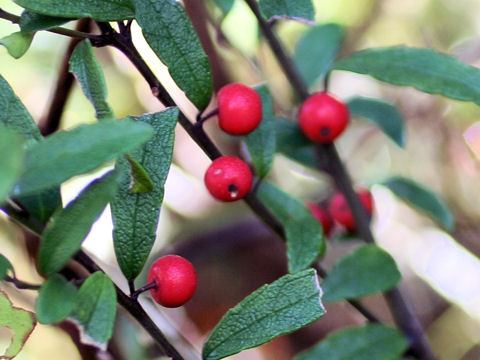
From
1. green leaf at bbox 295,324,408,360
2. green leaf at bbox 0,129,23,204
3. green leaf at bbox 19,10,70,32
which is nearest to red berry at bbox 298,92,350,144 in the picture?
green leaf at bbox 295,324,408,360

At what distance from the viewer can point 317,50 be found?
110 centimetres

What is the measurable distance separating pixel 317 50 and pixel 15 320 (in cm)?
69

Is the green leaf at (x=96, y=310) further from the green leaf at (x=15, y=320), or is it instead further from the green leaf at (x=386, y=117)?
the green leaf at (x=386, y=117)

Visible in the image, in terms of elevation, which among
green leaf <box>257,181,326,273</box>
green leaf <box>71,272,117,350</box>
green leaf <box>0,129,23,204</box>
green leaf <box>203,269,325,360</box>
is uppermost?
green leaf <box>0,129,23,204</box>

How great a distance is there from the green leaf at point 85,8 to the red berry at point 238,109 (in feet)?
0.56

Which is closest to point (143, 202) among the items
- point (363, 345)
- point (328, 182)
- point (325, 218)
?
point (363, 345)

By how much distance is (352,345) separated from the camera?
877 mm

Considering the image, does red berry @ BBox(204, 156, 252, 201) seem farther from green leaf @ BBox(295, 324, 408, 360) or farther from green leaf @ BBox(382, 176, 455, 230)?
green leaf @ BBox(382, 176, 455, 230)

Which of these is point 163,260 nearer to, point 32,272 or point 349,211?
point 349,211

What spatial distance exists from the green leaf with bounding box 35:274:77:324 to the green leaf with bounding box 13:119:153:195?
0.37ft

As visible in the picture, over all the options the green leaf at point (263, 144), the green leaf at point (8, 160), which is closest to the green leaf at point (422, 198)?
the green leaf at point (263, 144)

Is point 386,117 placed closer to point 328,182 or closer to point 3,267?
point 328,182

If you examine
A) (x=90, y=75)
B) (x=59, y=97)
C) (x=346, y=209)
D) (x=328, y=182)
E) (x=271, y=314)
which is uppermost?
(x=90, y=75)

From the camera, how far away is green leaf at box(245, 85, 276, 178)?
2.67 ft
